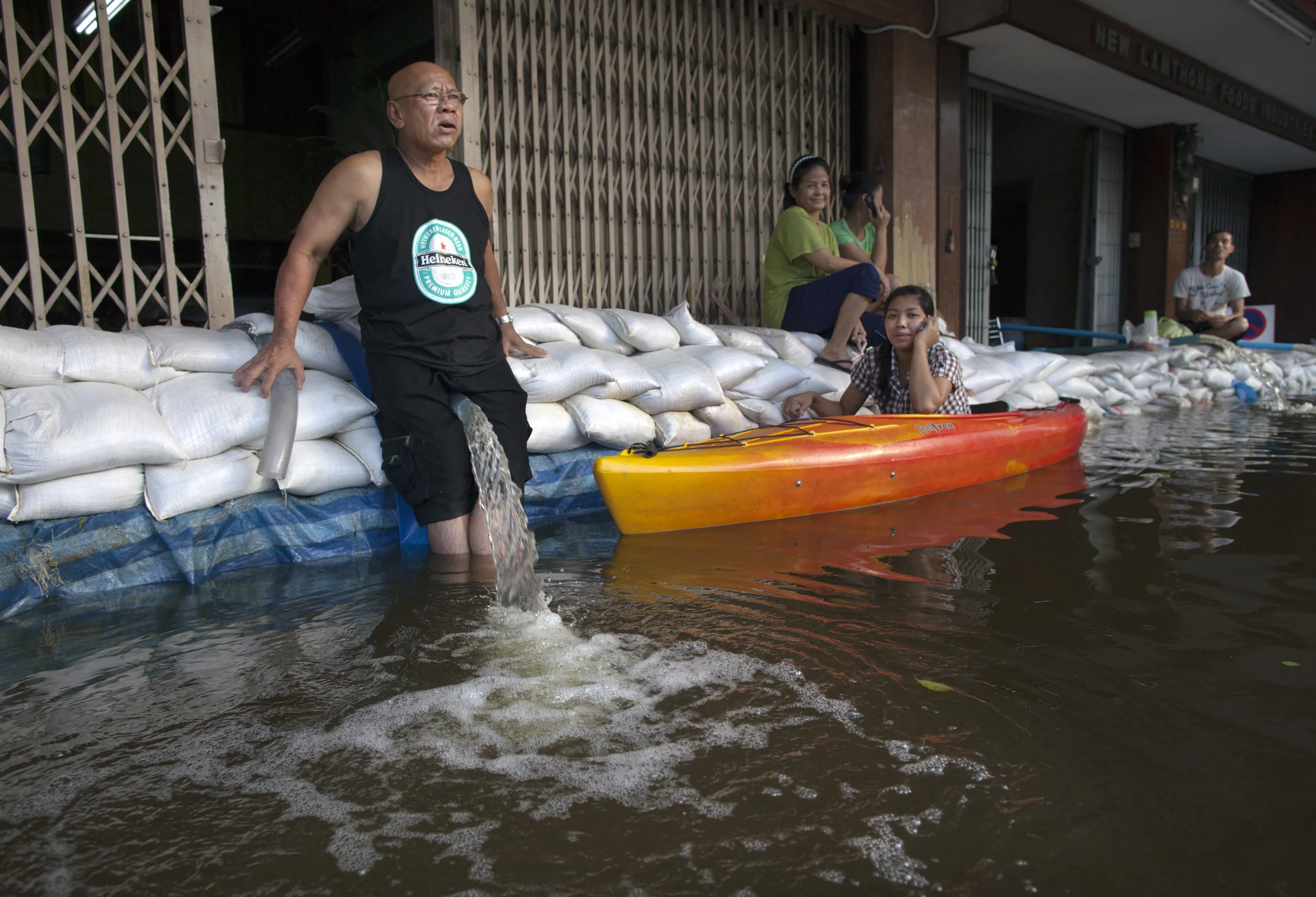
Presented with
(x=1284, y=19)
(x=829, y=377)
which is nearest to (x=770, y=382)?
(x=829, y=377)

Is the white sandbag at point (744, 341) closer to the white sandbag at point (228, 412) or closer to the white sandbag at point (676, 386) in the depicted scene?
the white sandbag at point (676, 386)

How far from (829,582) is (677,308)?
2.11m

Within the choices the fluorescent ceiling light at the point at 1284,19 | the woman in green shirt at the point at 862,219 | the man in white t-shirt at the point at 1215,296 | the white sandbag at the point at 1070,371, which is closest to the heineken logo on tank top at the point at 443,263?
the woman in green shirt at the point at 862,219

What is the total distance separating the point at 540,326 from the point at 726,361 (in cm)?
92

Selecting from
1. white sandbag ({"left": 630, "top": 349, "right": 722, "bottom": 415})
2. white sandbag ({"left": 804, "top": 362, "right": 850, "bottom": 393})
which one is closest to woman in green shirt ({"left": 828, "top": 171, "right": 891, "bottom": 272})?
white sandbag ({"left": 804, "top": 362, "right": 850, "bottom": 393})

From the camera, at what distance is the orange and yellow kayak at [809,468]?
3068mm

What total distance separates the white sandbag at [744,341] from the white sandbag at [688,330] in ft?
0.27

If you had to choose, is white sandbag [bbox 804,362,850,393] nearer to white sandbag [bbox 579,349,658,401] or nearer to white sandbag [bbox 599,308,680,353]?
white sandbag [bbox 599,308,680,353]

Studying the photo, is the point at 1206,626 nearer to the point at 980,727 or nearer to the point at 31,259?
the point at 980,727

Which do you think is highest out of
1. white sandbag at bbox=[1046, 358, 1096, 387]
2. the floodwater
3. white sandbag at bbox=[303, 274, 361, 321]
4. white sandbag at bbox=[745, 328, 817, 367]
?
white sandbag at bbox=[303, 274, 361, 321]

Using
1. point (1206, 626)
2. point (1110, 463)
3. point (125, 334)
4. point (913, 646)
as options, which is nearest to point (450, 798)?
point (913, 646)

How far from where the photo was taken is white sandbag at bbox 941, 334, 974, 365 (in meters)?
5.44

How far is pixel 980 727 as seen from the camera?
1590 millimetres

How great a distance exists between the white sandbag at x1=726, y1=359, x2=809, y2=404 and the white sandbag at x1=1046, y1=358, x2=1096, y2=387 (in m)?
2.59
